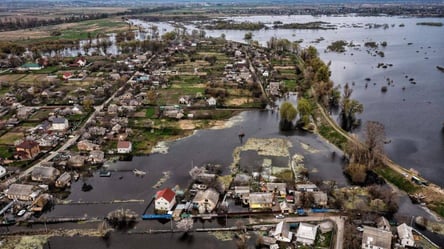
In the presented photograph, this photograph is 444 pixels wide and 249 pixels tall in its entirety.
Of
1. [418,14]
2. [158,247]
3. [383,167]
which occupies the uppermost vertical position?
[418,14]

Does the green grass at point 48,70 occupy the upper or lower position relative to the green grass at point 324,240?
upper

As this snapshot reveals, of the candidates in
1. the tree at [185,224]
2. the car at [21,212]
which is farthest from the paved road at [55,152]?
the tree at [185,224]

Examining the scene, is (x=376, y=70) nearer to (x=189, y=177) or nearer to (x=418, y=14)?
(x=189, y=177)

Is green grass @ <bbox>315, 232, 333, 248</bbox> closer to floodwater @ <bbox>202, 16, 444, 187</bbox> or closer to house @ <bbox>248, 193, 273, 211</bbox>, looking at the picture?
house @ <bbox>248, 193, 273, 211</bbox>

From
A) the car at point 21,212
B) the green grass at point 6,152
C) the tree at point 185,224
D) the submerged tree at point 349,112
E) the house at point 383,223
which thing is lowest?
the car at point 21,212

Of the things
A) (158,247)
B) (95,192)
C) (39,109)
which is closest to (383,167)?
(158,247)

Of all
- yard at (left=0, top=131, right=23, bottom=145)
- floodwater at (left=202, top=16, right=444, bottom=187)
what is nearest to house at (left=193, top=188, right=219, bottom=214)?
floodwater at (left=202, top=16, right=444, bottom=187)

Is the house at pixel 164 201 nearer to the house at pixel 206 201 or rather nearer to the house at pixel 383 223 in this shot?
the house at pixel 206 201
